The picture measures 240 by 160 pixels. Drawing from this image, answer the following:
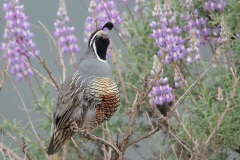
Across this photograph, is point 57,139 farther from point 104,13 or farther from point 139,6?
point 139,6

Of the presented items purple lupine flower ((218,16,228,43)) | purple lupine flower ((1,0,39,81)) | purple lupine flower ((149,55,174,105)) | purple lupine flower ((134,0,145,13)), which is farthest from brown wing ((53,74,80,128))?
purple lupine flower ((134,0,145,13))

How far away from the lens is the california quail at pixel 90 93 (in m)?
3.56

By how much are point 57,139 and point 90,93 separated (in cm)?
42

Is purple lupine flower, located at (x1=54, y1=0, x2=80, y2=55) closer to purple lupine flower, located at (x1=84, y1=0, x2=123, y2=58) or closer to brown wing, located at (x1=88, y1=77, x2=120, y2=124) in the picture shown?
purple lupine flower, located at (x1=84, y1=0, x2=123, y2=58)

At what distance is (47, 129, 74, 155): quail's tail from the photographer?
12.5 feet

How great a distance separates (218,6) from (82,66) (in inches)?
45.2

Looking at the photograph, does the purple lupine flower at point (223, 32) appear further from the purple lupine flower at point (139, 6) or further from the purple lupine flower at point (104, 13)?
the purple lupine flower at point (139, 6)

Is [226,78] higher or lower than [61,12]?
lower

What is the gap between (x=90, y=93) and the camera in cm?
360

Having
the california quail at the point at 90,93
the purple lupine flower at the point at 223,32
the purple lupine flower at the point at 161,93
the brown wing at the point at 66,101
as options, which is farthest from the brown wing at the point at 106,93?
the purple lupine flower at the point at 223,32

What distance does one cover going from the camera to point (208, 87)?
4.63 m

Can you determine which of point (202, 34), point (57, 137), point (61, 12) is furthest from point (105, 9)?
point (57, 137)

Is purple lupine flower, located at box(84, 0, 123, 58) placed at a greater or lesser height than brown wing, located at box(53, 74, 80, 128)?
greater

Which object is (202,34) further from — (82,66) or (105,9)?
(82,66)
